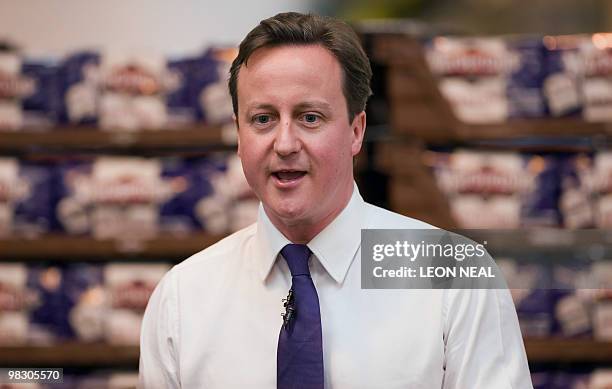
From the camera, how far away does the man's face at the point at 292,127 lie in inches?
50.3

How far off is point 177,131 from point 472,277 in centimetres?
126

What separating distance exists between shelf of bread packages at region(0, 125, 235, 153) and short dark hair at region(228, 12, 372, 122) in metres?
1.07

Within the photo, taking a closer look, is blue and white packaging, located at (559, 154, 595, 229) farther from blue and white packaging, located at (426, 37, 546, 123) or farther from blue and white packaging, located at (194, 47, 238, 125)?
blue and white packaging, located at (194, 47, 238, 125)

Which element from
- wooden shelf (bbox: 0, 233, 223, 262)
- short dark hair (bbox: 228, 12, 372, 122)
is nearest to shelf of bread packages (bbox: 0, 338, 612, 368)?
wooden shelf (bbox: 0, 233, 223, 262)

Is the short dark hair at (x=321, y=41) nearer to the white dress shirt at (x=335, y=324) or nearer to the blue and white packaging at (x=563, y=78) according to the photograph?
the white dress shirt at (x=335, y=324)

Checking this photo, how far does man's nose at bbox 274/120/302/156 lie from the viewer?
126 cm

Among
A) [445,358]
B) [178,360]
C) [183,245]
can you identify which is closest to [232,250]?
[178,360]

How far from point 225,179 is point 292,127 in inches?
47.5

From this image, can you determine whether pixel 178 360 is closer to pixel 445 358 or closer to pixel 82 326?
pixel 445 358

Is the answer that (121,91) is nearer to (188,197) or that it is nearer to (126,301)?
(188,197)

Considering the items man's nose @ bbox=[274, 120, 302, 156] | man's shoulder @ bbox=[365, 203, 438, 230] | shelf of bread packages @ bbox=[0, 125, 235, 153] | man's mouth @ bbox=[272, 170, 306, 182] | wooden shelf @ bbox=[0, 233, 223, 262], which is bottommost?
man's shoulder @ bbox=[365, 203, 438, 230]

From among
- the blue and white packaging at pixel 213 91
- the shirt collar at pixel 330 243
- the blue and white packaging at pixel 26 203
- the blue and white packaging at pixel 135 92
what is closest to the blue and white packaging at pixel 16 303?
the blue and white packaging at pixel 26 203

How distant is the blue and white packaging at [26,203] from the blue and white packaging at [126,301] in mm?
233

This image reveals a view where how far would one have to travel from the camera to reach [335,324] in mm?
1349
